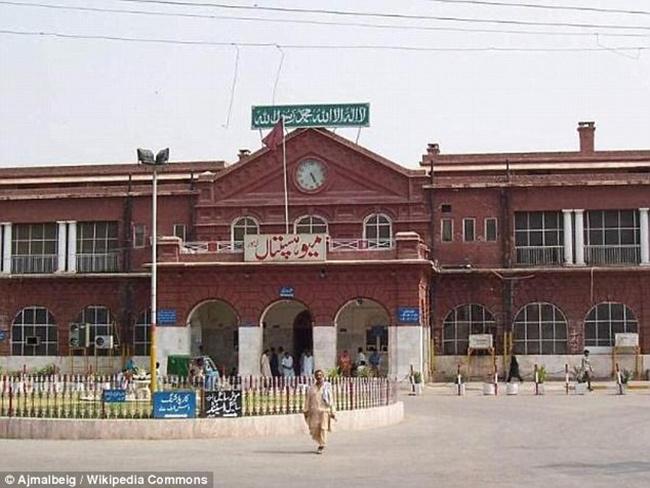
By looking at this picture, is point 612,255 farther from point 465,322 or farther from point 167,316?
point 167,316

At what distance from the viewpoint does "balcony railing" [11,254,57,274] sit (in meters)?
51.5

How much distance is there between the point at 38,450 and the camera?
66.7 feet

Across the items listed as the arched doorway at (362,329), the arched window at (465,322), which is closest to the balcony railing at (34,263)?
the arched doorway at (362,329)

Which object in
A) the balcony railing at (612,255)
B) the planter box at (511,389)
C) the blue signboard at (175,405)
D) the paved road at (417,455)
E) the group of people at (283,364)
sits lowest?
the paved road at (417,455)

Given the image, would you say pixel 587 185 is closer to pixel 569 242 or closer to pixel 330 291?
pixel 569 242

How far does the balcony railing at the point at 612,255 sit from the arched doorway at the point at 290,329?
12.1m

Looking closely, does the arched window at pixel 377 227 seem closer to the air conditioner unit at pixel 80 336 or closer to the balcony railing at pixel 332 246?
the balcony railing at pixel 332 246

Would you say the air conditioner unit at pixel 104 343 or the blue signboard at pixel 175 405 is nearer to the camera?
the blue signboard at pixel 175 405

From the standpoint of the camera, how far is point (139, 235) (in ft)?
168

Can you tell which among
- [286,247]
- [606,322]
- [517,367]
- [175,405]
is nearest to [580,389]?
[517,367]

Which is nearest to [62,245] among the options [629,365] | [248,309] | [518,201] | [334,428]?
[248,309]

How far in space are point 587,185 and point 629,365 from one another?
7.63m

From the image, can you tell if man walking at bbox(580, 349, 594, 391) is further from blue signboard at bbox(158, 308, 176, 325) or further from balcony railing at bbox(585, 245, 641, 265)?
blue signboard at bbox(158, 308, 176, 325)

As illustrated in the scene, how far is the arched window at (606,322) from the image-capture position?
47.7 meters
